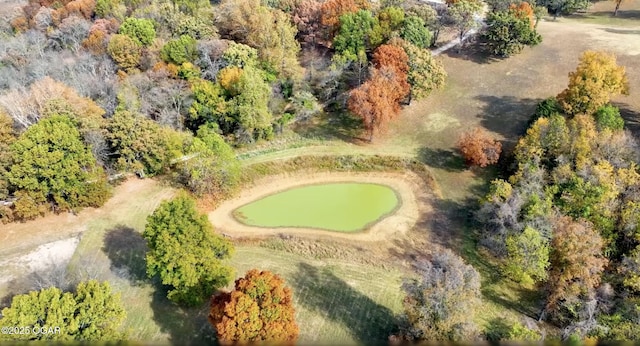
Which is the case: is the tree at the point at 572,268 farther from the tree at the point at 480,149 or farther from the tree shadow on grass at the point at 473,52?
the tree shadow on grass at the point at 473,52

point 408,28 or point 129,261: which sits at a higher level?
point 408,28

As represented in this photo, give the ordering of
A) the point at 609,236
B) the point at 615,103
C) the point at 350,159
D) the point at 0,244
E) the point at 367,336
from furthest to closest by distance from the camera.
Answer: the point at 615,103 → the point at 350,159 → the point at 0,244 → the point at 609,236 → the point at 367,336

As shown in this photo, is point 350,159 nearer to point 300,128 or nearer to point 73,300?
point 300,128

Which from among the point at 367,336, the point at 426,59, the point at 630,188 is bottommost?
the point at 367,336

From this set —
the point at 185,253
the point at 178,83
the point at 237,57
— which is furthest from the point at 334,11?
the point at 185,253

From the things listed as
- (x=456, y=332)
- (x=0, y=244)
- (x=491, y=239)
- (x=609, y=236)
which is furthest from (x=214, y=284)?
(x=609, y=236)

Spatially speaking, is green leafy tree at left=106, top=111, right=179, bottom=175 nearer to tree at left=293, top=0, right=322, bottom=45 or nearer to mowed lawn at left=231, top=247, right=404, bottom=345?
mowed lawn at left=231, top=247, right=404, bottom=345

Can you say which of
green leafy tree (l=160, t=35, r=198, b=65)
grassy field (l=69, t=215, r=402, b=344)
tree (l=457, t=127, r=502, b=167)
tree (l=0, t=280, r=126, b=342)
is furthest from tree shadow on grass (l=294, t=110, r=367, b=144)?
tree (l=0, t=280, r=126, b=342)
